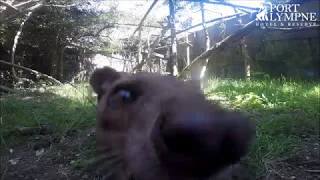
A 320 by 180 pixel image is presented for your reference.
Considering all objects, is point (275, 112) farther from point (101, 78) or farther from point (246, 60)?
point (101, 78)

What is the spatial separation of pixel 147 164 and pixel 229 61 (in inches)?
197

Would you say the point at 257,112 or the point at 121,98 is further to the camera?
the point at 257,112

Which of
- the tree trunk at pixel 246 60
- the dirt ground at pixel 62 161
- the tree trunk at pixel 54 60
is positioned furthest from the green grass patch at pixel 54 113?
the tree trunk at pixel 246 60

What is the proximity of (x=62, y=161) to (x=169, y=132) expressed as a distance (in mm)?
1989

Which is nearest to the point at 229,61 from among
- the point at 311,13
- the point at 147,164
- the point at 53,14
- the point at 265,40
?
the point at 265,40

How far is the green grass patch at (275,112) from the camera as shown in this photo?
233 centimetres

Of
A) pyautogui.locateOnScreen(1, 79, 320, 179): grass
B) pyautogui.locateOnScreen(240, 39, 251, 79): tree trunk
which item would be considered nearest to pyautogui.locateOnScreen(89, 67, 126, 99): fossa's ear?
pyautogui.locateOnScreen(1, 79, 320, 179): grass

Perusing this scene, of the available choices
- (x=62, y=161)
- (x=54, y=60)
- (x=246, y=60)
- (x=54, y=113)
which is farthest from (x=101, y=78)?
(x=54, y=60)

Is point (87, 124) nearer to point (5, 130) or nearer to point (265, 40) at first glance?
point (5, 130)

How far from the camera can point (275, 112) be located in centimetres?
326

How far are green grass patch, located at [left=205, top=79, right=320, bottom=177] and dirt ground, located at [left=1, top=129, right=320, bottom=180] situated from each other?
0.09m

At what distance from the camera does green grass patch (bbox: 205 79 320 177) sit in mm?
2333

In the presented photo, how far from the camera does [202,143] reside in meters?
0.59

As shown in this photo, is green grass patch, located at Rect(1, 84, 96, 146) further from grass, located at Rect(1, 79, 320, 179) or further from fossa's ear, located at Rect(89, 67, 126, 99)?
fossa's ear, located at Rect(89, 67, 126, 99)
